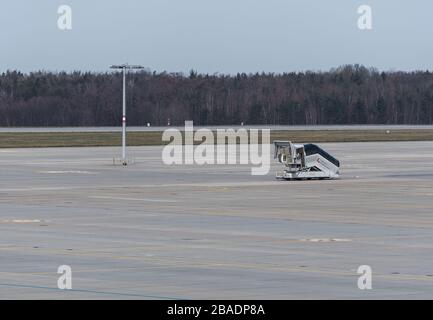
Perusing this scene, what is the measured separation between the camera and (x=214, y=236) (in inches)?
1101

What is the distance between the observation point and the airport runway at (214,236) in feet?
64.3

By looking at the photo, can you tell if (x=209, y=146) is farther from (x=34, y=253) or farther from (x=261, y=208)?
(x=34, y=253)

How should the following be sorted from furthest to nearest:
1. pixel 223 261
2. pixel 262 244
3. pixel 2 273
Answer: pixel 262 244 → pixel 223 261 → pixel 2 273

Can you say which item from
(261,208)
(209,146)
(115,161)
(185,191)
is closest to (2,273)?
(261,208)

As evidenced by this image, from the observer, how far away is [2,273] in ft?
69.4

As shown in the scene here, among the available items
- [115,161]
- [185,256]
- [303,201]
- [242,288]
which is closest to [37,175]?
[115,161]

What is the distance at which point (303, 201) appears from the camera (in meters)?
39.4

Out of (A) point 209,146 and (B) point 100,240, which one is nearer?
(B) point 100,240

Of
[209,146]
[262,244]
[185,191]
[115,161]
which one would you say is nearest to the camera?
[262,244]

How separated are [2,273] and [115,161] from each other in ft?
158

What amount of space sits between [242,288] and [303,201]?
66.5 ft

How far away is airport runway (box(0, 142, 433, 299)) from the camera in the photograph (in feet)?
64.3

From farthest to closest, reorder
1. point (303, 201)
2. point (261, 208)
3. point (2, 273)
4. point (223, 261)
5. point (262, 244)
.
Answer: point (303, 201) → point (261, 208) → point (262, 244) → point (223, 261) → point (2, 273)

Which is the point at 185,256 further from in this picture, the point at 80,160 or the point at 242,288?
the point at 80,160
